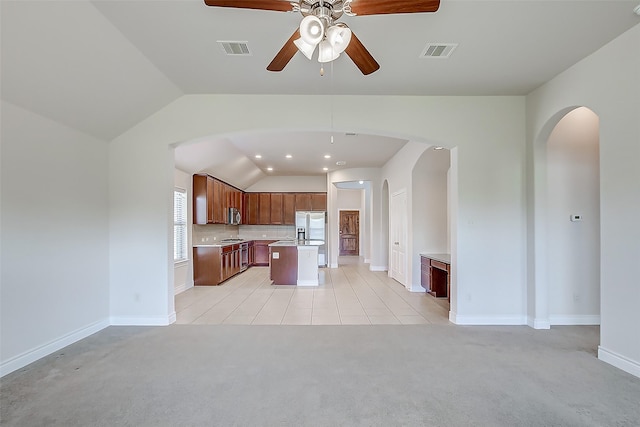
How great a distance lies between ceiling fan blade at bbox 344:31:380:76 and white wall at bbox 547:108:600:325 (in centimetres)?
308

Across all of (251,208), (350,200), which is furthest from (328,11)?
(350,200)

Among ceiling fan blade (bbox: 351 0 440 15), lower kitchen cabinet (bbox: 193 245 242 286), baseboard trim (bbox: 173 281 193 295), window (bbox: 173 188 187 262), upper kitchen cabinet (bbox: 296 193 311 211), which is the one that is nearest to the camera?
ceiling fan blade (bbox: 351 0 440 15)

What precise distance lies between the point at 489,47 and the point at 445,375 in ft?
10.1

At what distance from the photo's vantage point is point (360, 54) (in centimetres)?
229

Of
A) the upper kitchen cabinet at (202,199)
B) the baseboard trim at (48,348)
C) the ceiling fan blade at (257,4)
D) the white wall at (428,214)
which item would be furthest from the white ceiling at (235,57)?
the upper kitchen cabinet at (202,199)

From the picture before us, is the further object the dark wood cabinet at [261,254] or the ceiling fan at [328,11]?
the dark wood cabinet at [261,254]

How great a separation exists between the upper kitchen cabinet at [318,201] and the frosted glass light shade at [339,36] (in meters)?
8.24

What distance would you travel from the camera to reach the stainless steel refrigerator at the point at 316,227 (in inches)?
395

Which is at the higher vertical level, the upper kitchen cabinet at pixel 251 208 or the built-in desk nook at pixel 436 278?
the upper kitchen cabinet at pixel 251 208

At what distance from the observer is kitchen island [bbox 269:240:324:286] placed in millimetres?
6938

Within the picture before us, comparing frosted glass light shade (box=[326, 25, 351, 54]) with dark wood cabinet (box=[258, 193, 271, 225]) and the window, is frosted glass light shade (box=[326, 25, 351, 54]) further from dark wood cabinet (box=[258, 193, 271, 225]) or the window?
dark wood cabinet (box=[258, 193, 271, 225])

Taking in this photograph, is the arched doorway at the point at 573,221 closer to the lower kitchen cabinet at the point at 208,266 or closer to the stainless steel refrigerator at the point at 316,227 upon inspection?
the lower kitchen cabinet at the point at 208,266

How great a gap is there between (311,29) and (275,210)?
851cm

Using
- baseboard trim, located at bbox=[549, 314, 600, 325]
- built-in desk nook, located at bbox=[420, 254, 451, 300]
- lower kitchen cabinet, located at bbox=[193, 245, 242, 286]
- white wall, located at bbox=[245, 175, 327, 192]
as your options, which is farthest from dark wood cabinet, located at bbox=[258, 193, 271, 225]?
baseboard trim, located at bbox=[549, 314, 600, 325]
